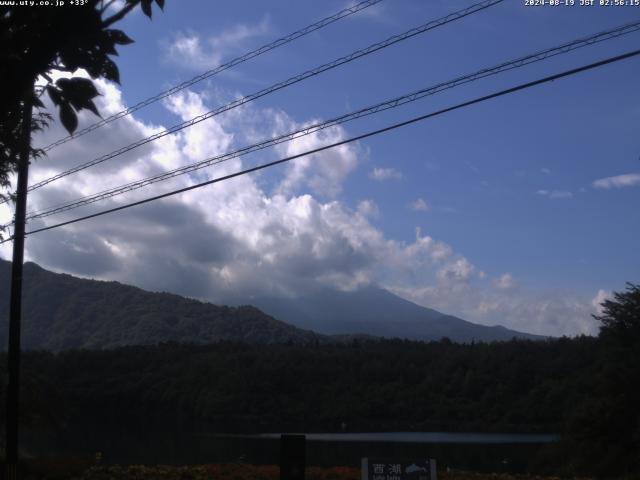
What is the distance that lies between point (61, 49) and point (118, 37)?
0.34 metres

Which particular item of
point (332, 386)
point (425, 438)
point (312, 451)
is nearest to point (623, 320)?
point (312, 451)

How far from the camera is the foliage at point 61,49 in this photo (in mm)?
4430

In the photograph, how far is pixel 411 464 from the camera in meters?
Result: 11.6

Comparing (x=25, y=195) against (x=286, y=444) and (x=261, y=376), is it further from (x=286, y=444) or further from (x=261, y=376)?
(x=261, y=376)

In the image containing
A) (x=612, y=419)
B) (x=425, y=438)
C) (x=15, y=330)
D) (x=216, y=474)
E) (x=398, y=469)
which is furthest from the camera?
(x=425, y=438)

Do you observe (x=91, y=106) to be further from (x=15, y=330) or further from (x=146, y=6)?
(x=15, y=330)

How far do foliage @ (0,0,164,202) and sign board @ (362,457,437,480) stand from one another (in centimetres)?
811

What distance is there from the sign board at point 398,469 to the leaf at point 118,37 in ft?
26.8

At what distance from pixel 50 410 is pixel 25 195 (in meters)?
7.30

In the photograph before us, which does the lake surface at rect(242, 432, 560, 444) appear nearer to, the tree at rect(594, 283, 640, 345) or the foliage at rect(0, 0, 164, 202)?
the tree at rect(594, 283, 640, 345)

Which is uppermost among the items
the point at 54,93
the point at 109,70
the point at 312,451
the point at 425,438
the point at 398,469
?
the point at 109,70

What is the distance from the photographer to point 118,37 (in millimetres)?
4715

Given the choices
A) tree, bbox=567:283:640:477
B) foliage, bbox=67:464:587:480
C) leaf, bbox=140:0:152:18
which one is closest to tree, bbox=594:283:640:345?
tree, bbox=567:283:640:477

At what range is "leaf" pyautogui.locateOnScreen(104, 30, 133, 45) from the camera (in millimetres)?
4691
